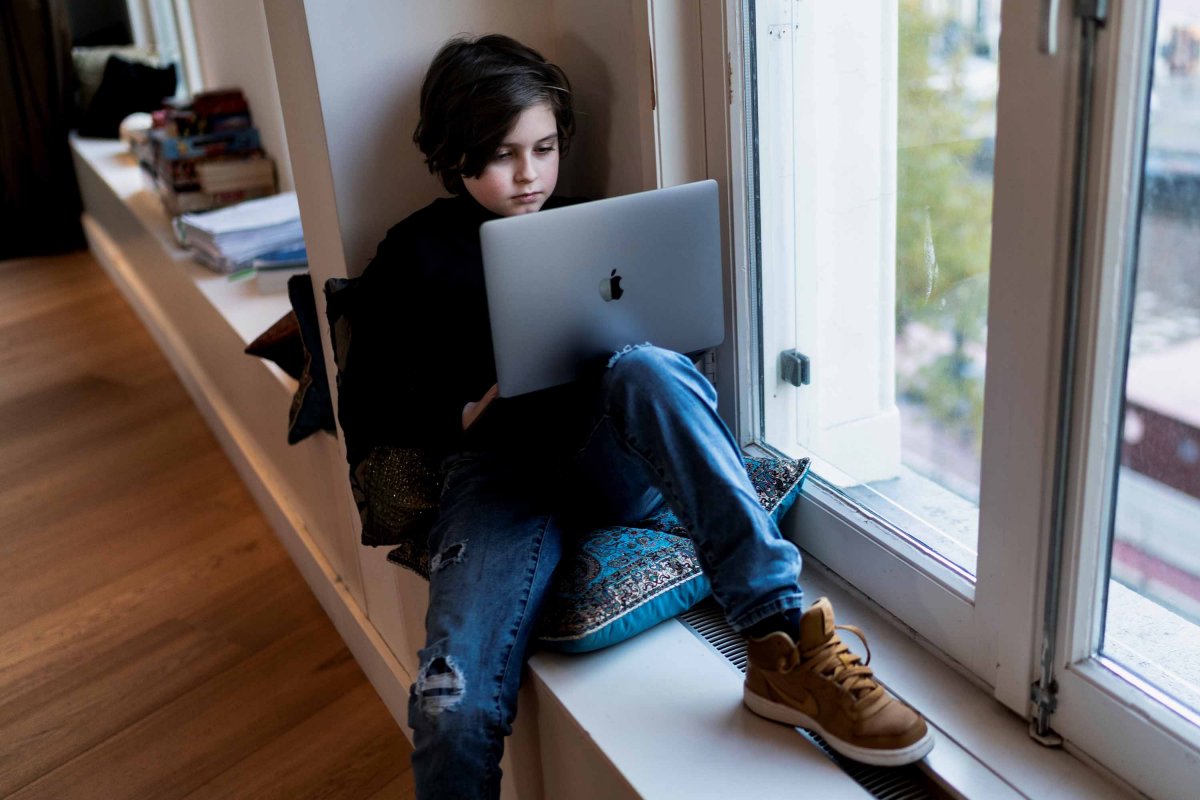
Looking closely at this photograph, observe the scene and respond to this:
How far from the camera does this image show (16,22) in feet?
14.1

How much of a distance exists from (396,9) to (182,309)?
1707 mm

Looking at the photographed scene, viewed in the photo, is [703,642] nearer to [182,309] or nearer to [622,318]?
[622,318]

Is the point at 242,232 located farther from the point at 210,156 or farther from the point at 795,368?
the point at 795,368

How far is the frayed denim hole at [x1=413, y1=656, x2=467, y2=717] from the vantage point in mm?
1082

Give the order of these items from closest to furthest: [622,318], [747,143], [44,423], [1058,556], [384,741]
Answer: [1058,556] < [622,318] < [747,143] < [384,741] < [44,423]

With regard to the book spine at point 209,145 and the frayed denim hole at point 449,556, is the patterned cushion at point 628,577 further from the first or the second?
the book spine at point 209,145

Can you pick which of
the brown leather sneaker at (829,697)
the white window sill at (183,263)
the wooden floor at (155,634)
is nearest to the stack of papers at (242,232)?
the white window sill at (183,263)

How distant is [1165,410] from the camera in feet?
2.94

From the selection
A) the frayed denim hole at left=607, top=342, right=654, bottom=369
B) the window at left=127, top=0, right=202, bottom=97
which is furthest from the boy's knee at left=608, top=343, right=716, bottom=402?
the window at left=127, top=0, right=202, bottom=97

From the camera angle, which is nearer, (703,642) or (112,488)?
(703,642)

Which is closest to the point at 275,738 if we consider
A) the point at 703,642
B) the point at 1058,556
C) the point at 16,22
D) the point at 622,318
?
the point at 703,642

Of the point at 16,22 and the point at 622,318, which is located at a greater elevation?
the point at 16,22

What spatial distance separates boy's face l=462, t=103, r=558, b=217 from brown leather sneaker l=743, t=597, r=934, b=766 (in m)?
0.60

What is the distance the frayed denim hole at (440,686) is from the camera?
1.08m
